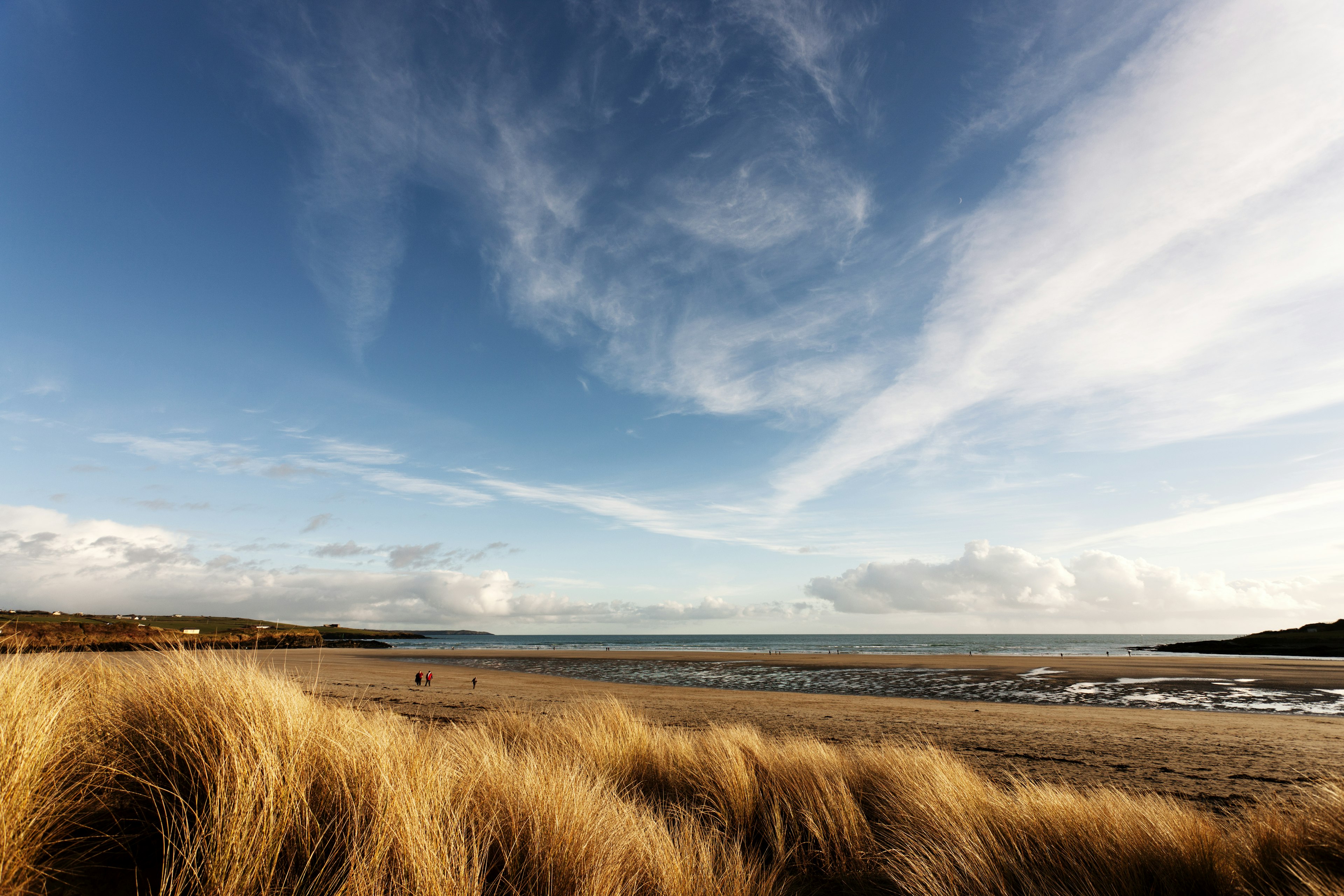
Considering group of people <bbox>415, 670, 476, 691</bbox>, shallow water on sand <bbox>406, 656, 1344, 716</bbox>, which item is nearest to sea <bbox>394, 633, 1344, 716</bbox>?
shallow water on sand <bbox>406, 656, 1344, 716</bbox>

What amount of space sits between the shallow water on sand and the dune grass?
19673 mm

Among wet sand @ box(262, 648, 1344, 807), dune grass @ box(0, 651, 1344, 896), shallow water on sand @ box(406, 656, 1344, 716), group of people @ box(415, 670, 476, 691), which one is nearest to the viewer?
dune grass @ box(0, 651, 1344, 896)

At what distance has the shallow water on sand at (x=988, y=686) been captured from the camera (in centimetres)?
2131

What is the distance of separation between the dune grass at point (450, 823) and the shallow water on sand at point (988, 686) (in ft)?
64.5

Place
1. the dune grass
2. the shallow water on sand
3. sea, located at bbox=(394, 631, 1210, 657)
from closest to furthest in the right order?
the dune grass → the shallow water on sand → sea, located at bbox=(394, 631, 1210, 657)

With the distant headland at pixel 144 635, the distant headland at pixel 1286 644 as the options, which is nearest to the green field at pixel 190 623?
the distant headland at pixel 144 635

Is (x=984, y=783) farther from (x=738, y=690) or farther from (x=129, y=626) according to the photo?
(x=129, y=626)

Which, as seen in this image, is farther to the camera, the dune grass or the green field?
the green field

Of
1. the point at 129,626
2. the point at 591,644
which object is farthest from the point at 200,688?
the point at 591,644

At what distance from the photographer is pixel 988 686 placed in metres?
27.4

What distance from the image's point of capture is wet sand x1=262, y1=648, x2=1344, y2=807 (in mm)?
9516

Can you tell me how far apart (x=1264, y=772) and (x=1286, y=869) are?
9095 millimetres

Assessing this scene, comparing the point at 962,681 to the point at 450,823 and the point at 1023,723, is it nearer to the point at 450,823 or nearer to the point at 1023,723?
the point at 1023,723

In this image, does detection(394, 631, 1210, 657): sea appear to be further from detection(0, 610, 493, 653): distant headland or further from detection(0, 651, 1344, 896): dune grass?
detection(0, 651, 1344, 896): dune grass
